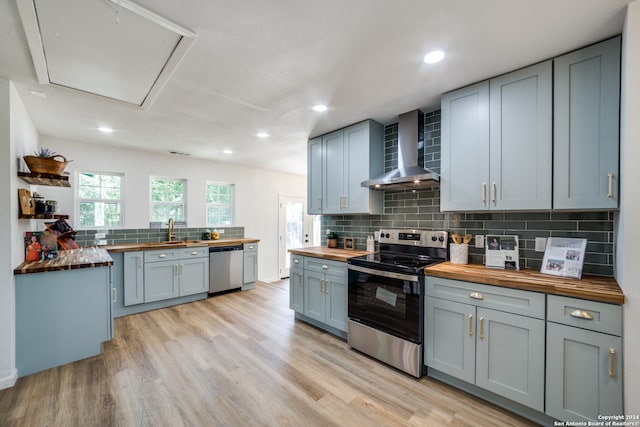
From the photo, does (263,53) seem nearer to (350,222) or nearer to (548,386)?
(350,222)

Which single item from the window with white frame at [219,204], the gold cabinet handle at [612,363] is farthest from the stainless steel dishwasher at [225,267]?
the gold cabinet handle at [612,363]

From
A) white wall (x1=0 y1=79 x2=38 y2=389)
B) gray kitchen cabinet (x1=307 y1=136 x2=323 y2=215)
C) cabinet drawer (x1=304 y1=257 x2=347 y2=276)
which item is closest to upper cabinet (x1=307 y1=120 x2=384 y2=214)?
gray kitchen cabinet (x1=307 y1=136 x2=323 y2=215)

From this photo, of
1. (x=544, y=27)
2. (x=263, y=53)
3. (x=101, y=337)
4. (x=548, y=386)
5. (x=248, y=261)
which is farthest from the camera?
(x=248, y=261)

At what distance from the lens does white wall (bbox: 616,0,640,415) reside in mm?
1344

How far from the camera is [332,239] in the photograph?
11.8 feet

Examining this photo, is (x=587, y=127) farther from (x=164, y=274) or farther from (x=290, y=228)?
(x=290, y=228)

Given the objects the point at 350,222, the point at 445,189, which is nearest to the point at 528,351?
the point at 445,189

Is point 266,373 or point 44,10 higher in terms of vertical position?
point 44,10

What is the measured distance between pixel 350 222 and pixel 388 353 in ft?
5.46

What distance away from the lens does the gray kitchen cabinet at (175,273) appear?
3.79 m

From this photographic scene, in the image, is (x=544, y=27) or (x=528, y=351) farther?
(x=528, y=351)

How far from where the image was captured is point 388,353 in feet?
7.66

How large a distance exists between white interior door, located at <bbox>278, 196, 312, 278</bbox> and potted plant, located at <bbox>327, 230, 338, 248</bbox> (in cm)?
276

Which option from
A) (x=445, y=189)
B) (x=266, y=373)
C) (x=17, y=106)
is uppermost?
(x=17, y=106)
